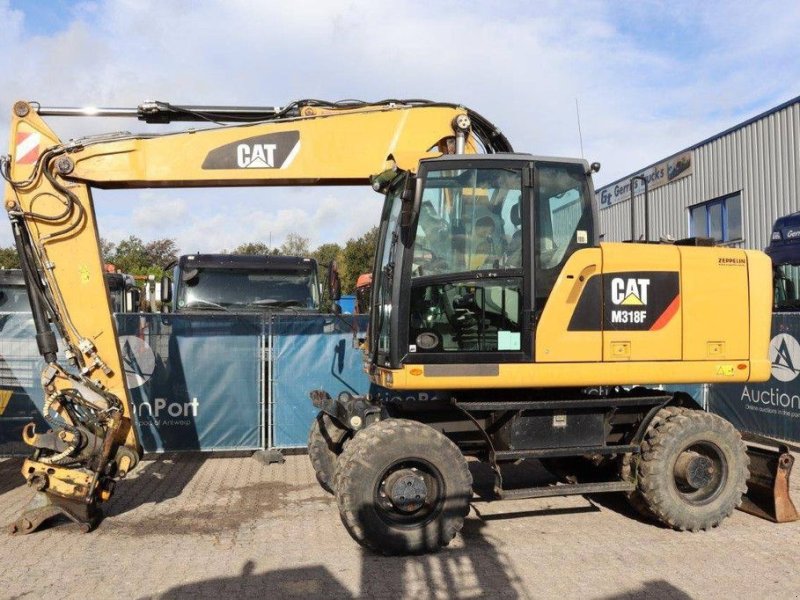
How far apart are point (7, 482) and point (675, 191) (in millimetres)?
Answer: 19790

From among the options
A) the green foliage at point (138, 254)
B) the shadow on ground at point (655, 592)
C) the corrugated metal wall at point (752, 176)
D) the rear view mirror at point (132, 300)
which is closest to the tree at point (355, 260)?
the green foliage at point (138, 254)

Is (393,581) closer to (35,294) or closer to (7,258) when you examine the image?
(35,294)

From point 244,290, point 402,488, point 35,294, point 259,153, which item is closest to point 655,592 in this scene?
point 402,488

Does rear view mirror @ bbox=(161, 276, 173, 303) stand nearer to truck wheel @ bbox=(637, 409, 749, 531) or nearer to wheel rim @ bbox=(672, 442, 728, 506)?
truck wheel @ bbox=(637, 409, 749, 531)

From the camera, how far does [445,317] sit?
5480 millimetres

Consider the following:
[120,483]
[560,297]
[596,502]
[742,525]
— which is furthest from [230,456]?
[742,525]

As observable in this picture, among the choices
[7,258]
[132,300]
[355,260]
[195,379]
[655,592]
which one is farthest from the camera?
[355,260]

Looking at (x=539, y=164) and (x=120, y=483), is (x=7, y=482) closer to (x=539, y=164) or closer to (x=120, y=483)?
(x=120, y=483)

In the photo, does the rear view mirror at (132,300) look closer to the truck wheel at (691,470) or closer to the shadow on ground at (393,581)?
the shadow on ground at (393,581)

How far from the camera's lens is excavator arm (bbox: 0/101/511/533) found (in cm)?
582

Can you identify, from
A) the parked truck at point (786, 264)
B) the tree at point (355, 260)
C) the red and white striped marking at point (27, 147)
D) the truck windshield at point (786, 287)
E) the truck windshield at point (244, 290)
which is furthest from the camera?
the tree at point (355, 260)

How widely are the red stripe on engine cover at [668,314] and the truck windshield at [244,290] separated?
553 centimetres

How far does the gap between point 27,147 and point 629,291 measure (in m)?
5.16

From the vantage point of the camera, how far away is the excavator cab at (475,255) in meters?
5.41
